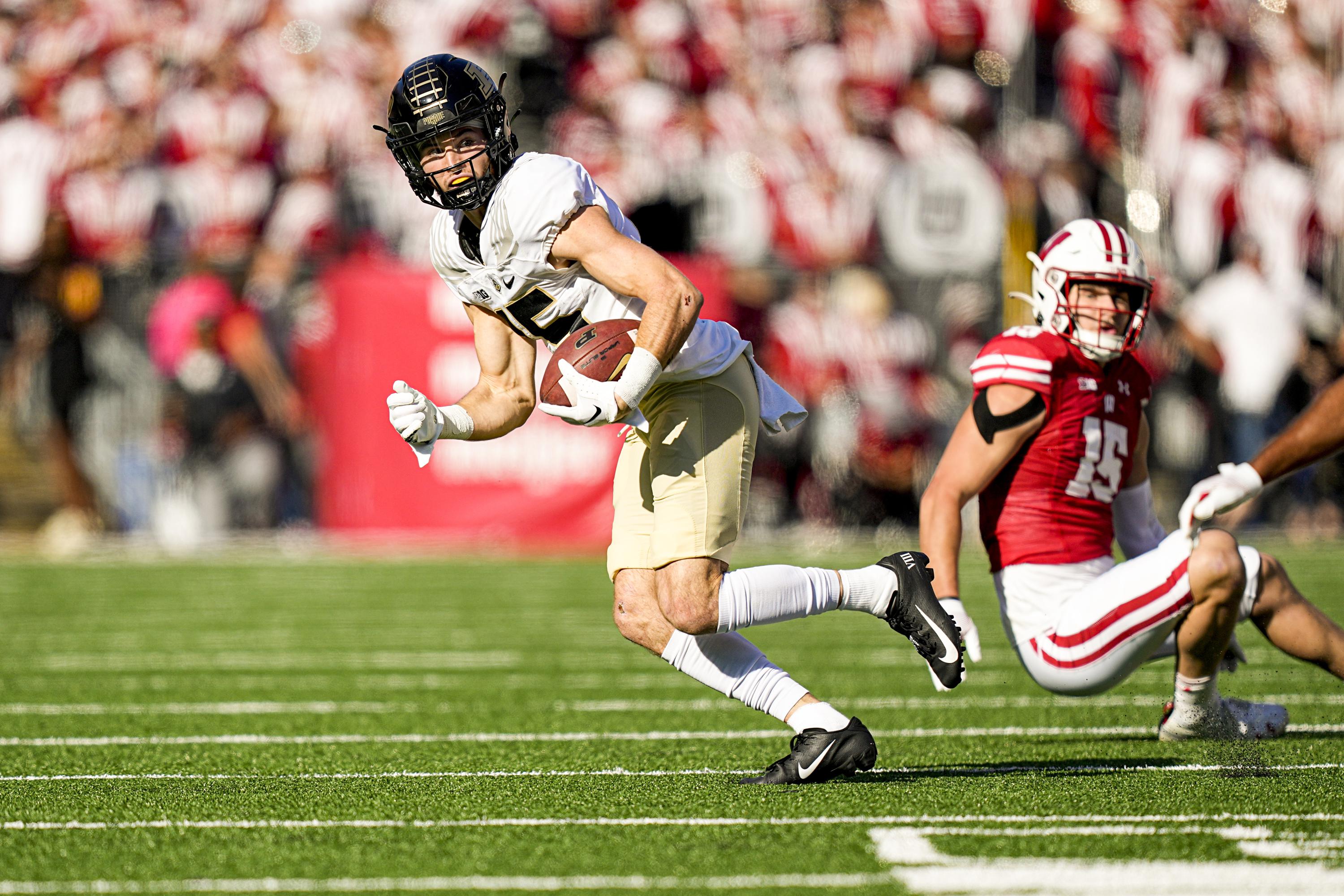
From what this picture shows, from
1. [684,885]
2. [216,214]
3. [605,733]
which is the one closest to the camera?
[684,885]

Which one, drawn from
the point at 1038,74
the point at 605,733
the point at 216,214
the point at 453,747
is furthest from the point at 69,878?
the point at 1038,74

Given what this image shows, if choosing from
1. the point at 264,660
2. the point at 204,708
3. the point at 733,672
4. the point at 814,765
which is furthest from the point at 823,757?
the point at 264,660

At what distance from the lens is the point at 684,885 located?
2639 mm

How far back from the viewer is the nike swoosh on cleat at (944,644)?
353 cm

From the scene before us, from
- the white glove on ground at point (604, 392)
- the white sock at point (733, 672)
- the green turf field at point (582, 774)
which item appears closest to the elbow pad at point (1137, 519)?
the green turf field at point (582, 774)

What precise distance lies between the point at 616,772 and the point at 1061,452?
1272 millimetres

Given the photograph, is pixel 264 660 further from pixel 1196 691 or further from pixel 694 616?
pixel 1196 691

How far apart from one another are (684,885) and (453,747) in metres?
1.68

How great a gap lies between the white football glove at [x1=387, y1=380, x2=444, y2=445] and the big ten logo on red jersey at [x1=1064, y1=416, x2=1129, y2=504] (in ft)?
4.93

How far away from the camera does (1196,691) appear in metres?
3.92

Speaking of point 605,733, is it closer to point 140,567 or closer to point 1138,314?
point 1138,314

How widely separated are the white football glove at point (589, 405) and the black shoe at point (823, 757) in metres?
0.79

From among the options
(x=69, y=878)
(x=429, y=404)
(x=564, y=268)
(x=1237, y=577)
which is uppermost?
(x=564, y=268)

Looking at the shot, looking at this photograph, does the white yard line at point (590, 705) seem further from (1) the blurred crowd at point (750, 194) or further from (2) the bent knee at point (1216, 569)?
(1) the blurred crowd at point (750, 194)
